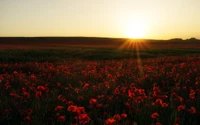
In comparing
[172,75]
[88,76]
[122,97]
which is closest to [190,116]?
[122,97]

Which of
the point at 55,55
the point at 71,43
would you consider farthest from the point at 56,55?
the point at 71,43

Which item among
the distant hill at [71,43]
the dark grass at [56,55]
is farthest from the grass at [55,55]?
the distant hill at [71,43]

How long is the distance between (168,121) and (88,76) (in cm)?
495

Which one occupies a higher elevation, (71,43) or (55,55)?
(55,55)

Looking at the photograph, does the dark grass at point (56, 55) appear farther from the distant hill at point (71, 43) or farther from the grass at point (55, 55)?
the distant hill at point (71, 43)

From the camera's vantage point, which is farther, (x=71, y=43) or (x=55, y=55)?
(x=71, y=43)

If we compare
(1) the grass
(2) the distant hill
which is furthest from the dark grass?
(2) the distant hill

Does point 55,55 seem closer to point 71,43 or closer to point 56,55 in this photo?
point 56,55

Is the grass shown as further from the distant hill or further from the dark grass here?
the distant hill

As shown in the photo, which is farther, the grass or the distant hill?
the distant hill

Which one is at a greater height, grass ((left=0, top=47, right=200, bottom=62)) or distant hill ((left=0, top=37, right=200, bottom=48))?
grass ((left=0, top=47, right=200, bottom=62))

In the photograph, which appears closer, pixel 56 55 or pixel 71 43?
pixel 56 55

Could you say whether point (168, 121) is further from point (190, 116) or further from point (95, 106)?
point (95, 106)

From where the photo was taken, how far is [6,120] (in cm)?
430
